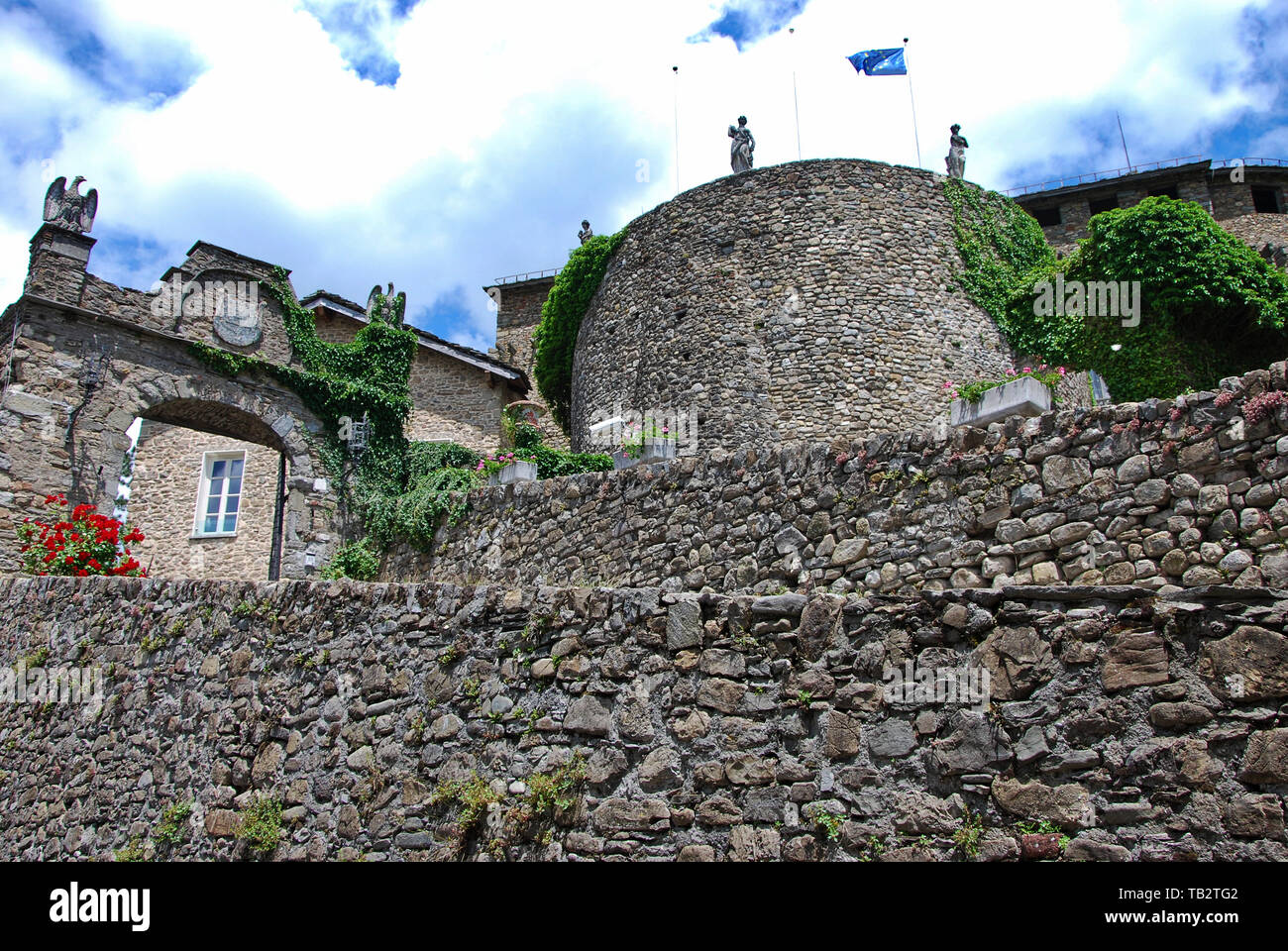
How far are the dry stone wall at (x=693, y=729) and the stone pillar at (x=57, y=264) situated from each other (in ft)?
27.1

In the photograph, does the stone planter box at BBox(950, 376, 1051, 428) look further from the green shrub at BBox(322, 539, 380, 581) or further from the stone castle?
the green shrub at BBox(322, 539, 380, 581)

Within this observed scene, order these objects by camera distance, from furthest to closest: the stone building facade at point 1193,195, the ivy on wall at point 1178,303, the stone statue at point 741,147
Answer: the stone building facade at point 1193,195
the stone statue at point 741,147
the ivy on wall at point 1178,303

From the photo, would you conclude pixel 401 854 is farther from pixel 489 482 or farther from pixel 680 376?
pixel 680 376

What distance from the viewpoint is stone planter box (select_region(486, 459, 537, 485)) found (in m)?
12.6

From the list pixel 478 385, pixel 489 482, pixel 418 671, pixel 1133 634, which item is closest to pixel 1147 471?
pixel 1133 634

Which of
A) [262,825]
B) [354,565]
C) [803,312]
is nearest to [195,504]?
[354,565]

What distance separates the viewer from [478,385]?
22.3m

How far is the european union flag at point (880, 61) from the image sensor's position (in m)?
18.0

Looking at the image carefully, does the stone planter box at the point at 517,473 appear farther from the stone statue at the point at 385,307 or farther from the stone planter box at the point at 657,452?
the stone statue at the point at 385,307

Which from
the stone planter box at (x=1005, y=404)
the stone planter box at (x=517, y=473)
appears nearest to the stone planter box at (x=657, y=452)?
the stone planter box at (x=517, y=473)

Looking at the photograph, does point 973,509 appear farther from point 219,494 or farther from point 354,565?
point 219,494

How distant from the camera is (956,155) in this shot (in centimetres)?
1842

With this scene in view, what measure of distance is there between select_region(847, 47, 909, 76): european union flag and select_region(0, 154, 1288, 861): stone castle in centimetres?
1205

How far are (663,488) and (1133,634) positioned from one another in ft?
22.8
